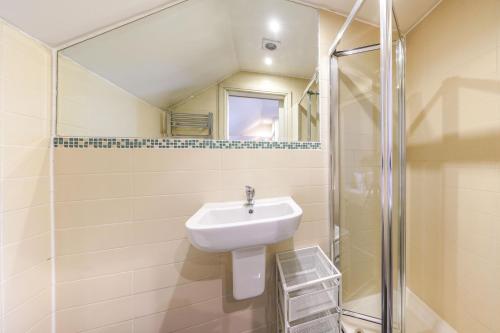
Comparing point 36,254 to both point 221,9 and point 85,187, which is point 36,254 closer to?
point 85,187

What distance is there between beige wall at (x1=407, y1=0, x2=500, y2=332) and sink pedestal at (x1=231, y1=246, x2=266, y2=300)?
1.15m

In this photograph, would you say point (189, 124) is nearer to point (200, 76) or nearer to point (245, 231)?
point (200, 76)

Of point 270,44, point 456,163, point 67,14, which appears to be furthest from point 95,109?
point 456,163

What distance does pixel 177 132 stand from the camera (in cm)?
95

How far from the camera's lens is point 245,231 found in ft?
2.39

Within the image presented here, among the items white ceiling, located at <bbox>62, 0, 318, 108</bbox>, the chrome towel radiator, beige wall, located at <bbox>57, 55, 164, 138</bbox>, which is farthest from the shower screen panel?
beige wall, located at <bbox>57, 55, 164, 138</bbox>

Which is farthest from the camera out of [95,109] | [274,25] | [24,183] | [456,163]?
[274,25]

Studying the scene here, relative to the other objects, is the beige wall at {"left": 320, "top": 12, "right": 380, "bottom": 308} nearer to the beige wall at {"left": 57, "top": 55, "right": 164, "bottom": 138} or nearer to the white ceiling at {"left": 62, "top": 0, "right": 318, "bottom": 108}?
the white ceiling at {"left": 62, "top": 0, "right": 318, "bottom": 108}

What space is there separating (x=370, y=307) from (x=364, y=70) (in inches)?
61.1

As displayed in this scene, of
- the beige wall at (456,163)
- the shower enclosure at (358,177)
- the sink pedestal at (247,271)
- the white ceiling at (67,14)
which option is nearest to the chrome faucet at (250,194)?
the sink pedestal at (247,271)

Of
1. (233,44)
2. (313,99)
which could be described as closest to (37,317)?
(233,44)

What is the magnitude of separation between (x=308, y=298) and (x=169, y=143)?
45.0 inches

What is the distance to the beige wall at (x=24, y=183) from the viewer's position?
666mm

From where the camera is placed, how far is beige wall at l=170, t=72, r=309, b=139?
38.9 inches
